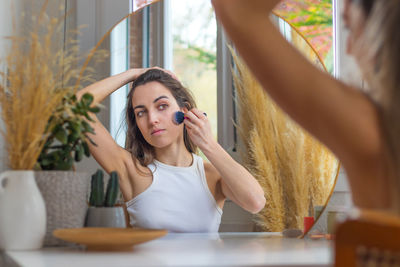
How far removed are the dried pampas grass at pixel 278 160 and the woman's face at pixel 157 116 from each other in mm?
225

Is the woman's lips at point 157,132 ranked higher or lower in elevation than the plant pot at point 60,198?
higher

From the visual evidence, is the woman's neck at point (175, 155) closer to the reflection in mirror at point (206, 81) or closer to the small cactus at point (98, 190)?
the reflection in mirror at point (206, 81)

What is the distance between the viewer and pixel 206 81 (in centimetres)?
154

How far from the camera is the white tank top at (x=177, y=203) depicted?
1.44 metres

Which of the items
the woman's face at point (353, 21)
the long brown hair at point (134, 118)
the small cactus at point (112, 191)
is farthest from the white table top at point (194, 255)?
the woman's face at point (353, 21)

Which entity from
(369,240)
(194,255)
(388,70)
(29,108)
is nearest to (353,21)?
(388,70)

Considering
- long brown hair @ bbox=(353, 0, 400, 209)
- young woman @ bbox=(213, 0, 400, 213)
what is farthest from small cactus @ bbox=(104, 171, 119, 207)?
long brown hair @ bbox=(353, 0, 400, 209)

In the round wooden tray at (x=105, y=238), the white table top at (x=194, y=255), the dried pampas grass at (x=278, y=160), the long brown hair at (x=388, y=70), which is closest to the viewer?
the long brown hair at (x=388, y=70)

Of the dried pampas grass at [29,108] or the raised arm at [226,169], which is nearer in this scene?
the dried pampas grass at [29,108]

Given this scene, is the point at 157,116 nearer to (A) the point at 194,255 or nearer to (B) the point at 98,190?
(B) the point at 98,190

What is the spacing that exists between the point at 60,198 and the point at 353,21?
0.78 metres

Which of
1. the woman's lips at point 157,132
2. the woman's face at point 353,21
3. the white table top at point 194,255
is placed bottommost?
the white table top at point 194,255

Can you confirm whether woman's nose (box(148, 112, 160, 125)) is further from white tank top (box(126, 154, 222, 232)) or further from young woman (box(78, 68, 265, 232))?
white tank top (box(126, 154, 222, 232))

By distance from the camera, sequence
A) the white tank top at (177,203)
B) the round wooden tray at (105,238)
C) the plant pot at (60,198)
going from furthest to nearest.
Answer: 1. the white tank top at (177,203)
2. the plant pot at (60,198)
3. the round wooden tray at (105,238)
